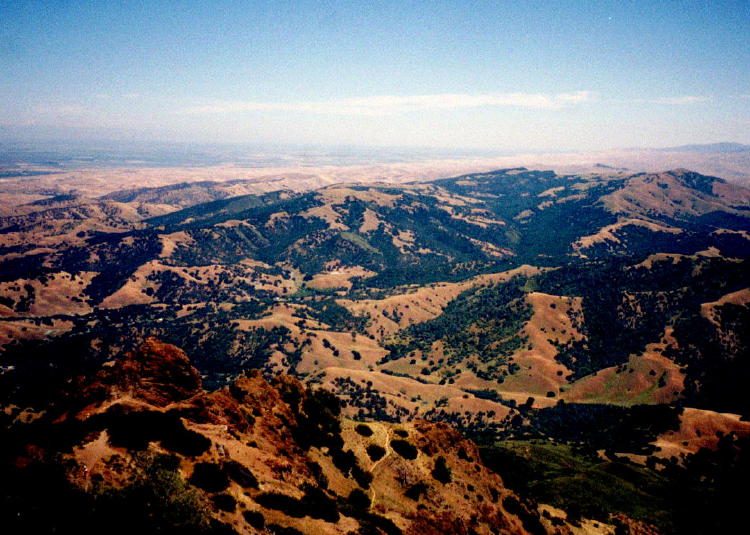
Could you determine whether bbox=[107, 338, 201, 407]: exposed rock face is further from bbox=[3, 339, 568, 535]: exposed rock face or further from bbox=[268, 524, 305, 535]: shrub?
bbox=[268, 524, 305, 535]: shrub

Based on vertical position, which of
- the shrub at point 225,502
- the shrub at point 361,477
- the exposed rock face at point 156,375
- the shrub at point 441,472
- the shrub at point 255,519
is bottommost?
the shrub at point 441,472

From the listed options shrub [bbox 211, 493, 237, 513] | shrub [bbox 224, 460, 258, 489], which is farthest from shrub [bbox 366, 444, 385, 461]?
shrub [bbox 211, 493, 237, 513]

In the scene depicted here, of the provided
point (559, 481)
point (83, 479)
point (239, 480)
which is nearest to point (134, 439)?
point (83, 479)

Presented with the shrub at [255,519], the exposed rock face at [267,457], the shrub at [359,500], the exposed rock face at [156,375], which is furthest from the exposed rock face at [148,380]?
the shrub at [359,500]

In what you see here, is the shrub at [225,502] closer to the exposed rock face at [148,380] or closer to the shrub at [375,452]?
the exposed rock face at [148,380]

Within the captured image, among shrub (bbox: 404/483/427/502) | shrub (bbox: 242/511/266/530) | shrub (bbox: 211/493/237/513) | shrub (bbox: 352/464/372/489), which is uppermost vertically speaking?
shrub (bbox: 211/493/237/513)

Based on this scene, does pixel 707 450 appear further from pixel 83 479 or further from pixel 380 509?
pixel 83 479

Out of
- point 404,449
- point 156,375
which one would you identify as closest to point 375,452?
point 404,449

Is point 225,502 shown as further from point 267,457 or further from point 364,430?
point 364,430

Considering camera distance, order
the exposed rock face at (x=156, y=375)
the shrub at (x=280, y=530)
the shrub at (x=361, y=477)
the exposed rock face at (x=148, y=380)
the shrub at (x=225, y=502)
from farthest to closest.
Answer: the shrub at (x=361, y=477), the exposed rock face at (x=156, y=375), the exposed rock face at (x=148, y=380), the shrub at (x=280, y=530), the shrub at (x=225, y=502)

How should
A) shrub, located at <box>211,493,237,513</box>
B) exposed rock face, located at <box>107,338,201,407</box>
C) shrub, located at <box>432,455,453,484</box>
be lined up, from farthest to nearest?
shrub, located at <box>432,455,453,484</box>
exposed rock face, located at <box>107,338,201,407</box>
shrub, located at <box>211,493,237,513</box>

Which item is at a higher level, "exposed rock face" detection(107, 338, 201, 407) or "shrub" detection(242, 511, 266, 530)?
"exposed rock face" detection(107, 338, 201, 407)

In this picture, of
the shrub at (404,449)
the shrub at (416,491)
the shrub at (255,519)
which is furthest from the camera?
the shrub at (404,449)

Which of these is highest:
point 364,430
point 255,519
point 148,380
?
point 148,380
